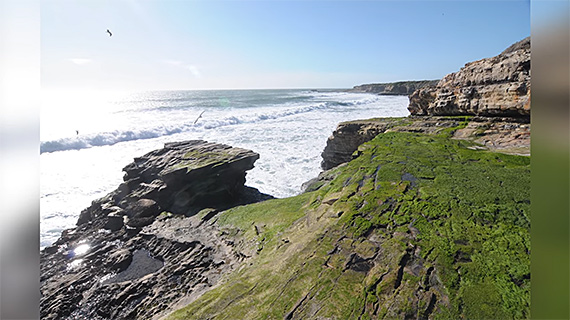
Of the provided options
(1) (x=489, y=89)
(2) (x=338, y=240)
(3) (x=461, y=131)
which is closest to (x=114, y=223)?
(2) (x=338, y=240)

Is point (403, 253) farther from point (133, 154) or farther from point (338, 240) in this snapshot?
point (133, 154)

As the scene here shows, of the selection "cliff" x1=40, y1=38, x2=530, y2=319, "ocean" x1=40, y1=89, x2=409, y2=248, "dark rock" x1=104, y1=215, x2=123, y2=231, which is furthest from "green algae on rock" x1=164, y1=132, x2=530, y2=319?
"ocean" x1=40, y1=89, x2=409, y2=248

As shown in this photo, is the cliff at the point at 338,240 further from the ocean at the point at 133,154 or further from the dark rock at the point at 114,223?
the ocean at the point at 133,154

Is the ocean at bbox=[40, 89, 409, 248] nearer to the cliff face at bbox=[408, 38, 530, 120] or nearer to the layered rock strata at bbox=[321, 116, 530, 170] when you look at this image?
the layered rock strata at bbox=[321, 116, 530, 170]

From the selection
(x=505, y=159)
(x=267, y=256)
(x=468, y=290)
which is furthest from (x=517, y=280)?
(x=505, y=159)

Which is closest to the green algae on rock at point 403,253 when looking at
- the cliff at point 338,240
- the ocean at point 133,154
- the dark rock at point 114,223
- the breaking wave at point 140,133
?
the cliff at point 338,240

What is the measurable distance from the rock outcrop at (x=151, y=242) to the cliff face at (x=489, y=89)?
9.36 metres

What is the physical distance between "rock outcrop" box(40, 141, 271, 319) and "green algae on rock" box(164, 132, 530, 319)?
2.53m

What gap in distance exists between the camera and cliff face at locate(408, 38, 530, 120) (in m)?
8.74

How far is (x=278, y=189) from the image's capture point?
1593cm

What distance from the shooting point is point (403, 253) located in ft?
13.3

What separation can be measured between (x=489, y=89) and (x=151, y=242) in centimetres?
1302
